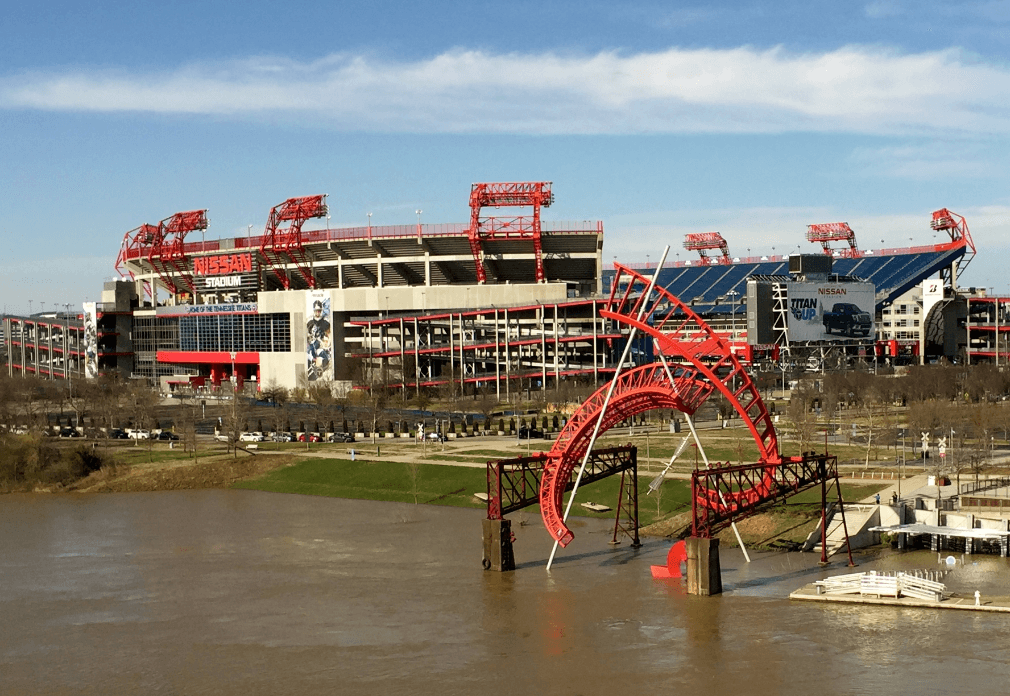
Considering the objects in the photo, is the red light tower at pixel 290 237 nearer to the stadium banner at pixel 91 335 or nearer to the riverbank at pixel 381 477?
the stadium banner at pixel 91 335

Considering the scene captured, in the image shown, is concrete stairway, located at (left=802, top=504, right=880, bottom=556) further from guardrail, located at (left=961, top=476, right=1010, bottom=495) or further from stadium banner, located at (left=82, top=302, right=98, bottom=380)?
stadium banner, located at (left=82, top=302, right=98, bottom=380)

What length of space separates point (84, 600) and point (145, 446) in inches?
2271

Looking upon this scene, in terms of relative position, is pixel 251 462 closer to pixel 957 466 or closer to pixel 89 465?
pixel 89 465

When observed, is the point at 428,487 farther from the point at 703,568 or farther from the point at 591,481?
the point at 703,568

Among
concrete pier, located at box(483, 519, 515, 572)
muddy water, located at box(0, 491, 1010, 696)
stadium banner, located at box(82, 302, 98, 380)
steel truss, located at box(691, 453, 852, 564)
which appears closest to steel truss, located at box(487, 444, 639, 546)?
concrete pier, located at box(483, 519, 515, 572)

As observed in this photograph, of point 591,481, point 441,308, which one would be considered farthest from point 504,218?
point 591,481

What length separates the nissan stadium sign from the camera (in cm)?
17975

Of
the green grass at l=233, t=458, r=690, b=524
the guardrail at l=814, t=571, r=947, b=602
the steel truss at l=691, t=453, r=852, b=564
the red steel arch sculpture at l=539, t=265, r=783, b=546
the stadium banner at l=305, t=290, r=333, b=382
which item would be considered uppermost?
the stadium banner at l=305, t=290, r=333, b=382

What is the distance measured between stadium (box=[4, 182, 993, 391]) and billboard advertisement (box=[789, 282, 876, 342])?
78cm

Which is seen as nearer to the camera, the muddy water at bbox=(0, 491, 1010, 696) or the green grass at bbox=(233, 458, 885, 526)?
the muddy water at bbox=(0, 491, 1010, 696)

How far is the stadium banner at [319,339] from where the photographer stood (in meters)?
163

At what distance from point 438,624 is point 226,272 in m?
142

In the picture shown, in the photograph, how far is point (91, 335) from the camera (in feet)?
646

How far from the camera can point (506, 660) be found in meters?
41.9
